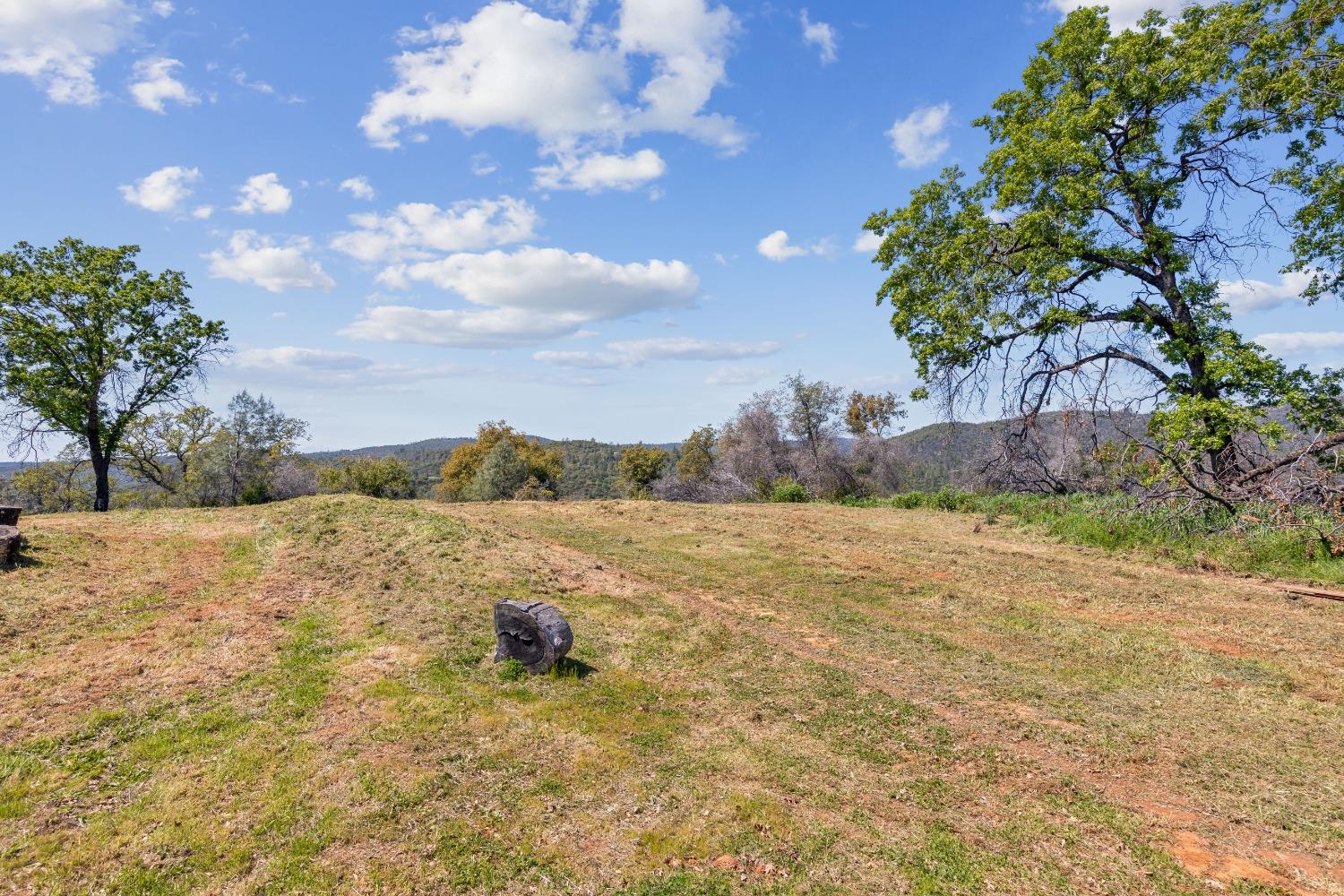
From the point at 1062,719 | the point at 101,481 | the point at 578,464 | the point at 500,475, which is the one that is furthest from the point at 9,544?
the point at 578,464

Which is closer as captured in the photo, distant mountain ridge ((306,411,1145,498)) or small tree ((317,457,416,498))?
distant mountain ridge ((306,411,1145,498))

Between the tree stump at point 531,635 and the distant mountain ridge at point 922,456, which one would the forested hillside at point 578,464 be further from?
the tree stump at point 531,635

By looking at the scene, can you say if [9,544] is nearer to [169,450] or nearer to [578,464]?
[169,450]

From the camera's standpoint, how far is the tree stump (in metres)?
7.37

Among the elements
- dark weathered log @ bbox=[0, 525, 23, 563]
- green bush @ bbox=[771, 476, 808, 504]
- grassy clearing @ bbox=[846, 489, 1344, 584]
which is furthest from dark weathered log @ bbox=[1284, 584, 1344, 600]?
dark weathered log @ bbox=[0, 525, 23, 563]

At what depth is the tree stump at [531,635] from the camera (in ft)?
24.2

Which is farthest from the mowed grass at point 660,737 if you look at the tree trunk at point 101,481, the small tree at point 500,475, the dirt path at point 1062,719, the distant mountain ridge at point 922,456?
the small tree at point 500,475

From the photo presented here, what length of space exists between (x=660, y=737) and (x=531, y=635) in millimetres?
2274

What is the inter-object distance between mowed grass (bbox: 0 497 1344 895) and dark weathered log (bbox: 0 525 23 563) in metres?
0.47

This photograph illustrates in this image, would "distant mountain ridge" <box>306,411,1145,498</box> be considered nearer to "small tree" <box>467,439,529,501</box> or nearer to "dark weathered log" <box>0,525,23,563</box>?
"small tree" <box>467,439,529,501</box>

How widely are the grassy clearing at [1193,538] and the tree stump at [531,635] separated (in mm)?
13909

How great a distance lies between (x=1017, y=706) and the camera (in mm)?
6848

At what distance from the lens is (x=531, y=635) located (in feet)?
24.7

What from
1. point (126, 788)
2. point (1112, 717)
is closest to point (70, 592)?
point (126, 788)
